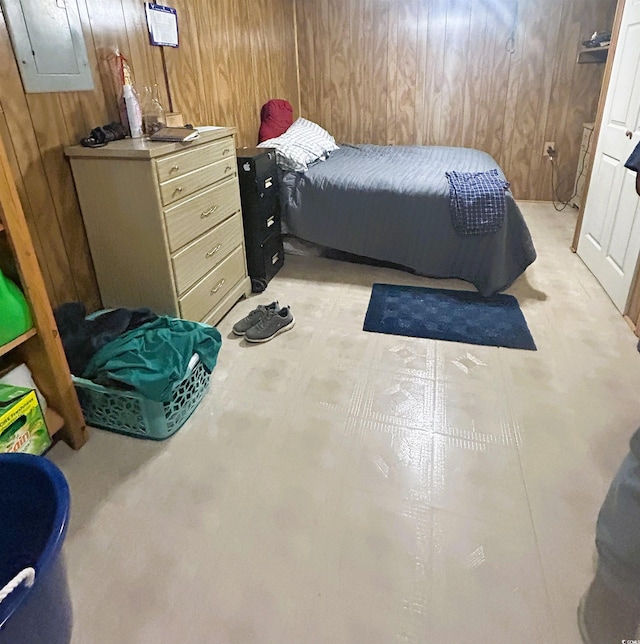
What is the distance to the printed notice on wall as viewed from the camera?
7.66 ft

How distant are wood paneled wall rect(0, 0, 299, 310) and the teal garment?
45cm

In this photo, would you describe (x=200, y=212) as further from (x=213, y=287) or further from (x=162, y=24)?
(x=162, y=24)

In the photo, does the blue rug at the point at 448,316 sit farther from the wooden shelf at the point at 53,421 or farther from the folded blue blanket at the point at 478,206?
the wooden shelf at the point at 53,421

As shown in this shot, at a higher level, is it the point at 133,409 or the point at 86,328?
the point at 86,328

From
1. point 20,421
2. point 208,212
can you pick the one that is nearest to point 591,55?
point 208,212

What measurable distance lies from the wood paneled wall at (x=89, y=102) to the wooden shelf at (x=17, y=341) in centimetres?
52

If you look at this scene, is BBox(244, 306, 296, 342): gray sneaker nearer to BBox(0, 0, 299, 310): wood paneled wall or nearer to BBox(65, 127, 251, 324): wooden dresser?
BBox(65, 127, 251, 324): wooden dresser

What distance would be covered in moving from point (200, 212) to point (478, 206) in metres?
1.50

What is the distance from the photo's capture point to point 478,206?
2617mm

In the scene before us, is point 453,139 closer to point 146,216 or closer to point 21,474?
point 146,216

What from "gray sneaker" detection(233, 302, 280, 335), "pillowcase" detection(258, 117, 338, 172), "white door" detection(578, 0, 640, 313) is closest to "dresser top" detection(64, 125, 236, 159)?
"gray sneaker" detection(233, 302, 280, 335)

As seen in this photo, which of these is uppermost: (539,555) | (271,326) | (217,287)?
(217,287)

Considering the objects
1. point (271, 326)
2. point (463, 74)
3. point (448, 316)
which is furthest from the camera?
point (463, 74)

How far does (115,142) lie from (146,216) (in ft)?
1.23
